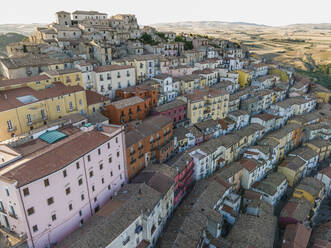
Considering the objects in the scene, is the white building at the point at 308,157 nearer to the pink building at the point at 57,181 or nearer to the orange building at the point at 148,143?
the orange building at the point at 148,143

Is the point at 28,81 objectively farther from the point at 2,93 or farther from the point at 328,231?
the point at 328,231

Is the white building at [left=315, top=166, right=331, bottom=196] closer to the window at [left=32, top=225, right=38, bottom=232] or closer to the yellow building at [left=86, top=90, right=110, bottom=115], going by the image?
the yellow building at [left=86, top=90, right=110, bottom=115]

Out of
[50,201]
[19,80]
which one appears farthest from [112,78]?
[50,201]

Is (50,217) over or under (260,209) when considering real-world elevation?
over

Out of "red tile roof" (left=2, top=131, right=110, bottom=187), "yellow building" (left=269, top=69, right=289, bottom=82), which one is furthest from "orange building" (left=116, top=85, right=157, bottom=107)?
"yellow building" (left=269, top=69, right=289, bottom=82)

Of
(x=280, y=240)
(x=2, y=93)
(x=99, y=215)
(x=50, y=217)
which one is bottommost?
(x=280, y=240)

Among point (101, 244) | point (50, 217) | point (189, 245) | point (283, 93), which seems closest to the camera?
point (101, 244)

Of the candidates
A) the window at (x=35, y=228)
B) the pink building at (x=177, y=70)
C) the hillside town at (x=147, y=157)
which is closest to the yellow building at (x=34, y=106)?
the hillside town at (x=147, y=157)

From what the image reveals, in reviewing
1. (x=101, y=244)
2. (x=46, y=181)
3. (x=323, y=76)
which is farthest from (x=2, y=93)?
(x=323, y=76)
